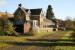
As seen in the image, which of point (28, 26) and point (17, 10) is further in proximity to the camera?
point (17, 10)

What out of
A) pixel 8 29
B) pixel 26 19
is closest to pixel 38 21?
pixel 26 19

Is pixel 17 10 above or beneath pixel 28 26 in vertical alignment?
above

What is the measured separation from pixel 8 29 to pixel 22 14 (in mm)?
26439

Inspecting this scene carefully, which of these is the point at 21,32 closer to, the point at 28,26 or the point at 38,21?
the point at 28,26

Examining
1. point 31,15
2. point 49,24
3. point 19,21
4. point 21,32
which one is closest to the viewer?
point 21,32

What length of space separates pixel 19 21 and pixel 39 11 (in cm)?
1468

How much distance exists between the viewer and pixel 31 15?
104688 mm

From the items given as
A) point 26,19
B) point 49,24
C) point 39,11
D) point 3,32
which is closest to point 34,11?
point 39,11

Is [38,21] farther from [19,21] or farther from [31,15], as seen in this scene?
[19,21]

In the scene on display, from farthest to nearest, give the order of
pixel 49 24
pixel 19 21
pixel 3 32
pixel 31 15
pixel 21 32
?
pixel 49 24 < pixel 31 15 < pixel 19 21 < pixel 21 32 < pixel 3 32

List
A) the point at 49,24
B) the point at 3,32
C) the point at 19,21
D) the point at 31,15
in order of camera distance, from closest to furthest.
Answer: the point at 3,32
the point at 19,21
the point at 31,15
the point at 49,24

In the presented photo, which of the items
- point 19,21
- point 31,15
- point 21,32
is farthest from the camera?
point 31,15

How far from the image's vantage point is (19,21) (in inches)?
3703

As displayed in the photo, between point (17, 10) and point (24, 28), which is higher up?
point (17, 10)
